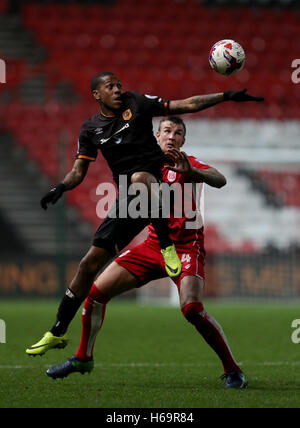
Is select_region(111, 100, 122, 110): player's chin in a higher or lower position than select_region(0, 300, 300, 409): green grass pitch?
higher

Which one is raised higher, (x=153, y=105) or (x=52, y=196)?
(x=153, y=105)

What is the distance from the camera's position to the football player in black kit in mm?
5797

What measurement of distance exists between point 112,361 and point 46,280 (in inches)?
308

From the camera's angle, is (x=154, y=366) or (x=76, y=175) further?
(x=154, y=366)

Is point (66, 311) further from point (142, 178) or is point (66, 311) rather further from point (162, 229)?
point (142, 178)

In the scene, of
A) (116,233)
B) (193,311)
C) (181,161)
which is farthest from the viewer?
(116,233)

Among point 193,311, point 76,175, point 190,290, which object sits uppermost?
point 76,175

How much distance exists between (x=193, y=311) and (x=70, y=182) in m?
1.45

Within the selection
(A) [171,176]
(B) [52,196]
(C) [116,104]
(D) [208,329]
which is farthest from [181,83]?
(D) [208,329]

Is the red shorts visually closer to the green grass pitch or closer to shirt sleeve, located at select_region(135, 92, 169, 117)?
the green grass pitch

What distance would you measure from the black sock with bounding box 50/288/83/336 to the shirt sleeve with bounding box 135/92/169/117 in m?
1.51

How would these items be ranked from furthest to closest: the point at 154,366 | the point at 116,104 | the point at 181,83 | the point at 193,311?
1. the point at 181,83
2. the point at 154,366
3. the point at 116,104
4. the point at 193,311

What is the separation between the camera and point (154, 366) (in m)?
6.68

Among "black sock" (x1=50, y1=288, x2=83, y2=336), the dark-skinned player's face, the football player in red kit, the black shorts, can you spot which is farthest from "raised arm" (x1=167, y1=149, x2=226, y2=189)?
"black sock" (x1=50, y1=288, x2=83, y2=336)
